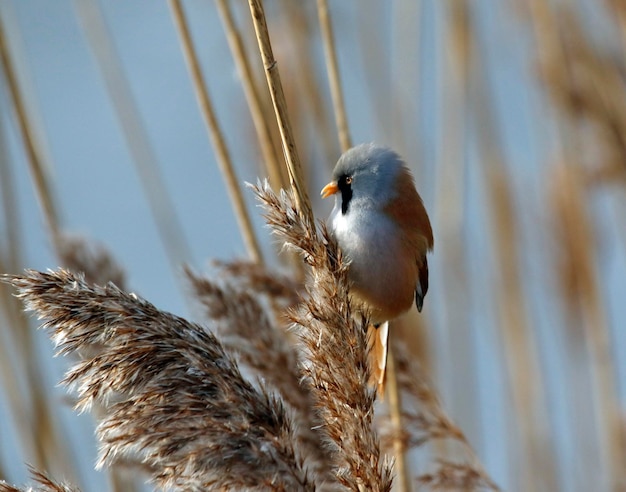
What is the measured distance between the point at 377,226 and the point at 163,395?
24.3 inches

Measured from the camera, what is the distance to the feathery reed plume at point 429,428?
63.6 inches

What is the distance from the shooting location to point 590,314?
257cm

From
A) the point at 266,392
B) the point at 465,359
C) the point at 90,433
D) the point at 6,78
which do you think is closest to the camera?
the point at 266,392

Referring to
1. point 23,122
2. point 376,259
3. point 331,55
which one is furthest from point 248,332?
point 23,122

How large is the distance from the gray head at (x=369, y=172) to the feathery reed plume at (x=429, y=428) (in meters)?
0.41

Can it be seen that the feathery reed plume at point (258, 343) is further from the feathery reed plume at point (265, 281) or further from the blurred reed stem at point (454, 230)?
the blurred reed stem at point (454, 230)

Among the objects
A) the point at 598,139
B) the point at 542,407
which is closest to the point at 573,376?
the point at 542,407

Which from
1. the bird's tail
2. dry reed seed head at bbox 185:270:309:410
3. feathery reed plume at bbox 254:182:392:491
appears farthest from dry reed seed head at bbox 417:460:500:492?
feathery reed plume at bbox 254:182:392:491

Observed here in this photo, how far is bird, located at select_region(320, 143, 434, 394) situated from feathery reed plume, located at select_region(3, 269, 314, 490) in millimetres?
446

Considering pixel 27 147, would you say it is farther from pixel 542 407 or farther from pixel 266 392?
pixel 542 407

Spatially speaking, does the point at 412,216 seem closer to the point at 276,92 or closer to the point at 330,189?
the point at 330,189

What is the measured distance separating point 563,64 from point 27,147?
5.36 ft

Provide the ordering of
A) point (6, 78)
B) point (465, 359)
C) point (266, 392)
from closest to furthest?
point (266, 392) → point (6, 78) → point (465, 359)

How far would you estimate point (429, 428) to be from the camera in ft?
5.62
